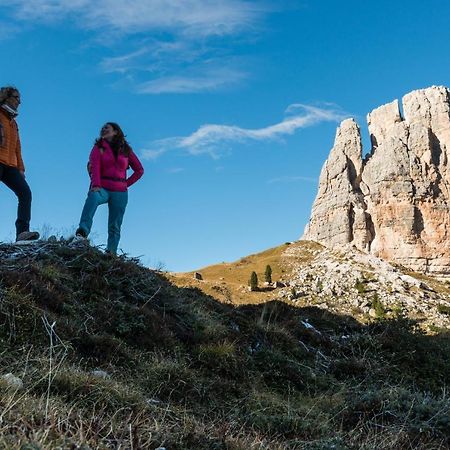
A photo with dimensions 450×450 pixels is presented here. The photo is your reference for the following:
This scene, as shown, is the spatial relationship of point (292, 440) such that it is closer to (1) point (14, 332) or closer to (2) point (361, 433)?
(2) point (361, 433)

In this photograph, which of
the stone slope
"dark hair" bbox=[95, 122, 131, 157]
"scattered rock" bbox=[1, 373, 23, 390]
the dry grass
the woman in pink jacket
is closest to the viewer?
"scattered rock" bbox=[1, 373, 23, 390]

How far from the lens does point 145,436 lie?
3379mm

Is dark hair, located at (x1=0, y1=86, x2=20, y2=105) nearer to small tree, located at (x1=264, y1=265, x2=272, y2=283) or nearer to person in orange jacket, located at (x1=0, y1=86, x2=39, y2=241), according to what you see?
person in orange jacket, located at (x1=0, y1=86, x2=39, y2=241)

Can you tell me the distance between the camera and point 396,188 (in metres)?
111

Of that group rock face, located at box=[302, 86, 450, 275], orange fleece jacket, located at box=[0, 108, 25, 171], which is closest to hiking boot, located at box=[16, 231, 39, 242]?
orange fleece jacket, located at box=[0, 108, 25, 171]

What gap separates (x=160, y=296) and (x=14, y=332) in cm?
343

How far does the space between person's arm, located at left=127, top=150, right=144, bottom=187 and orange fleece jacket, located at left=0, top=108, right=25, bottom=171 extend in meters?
2.11

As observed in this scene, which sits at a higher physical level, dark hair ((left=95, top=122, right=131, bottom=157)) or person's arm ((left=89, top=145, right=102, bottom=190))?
dark hair ((left=95, top=122, right=131, bottom=157))

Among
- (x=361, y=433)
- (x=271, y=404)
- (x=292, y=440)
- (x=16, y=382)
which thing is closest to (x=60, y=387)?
(x=16, y=382)

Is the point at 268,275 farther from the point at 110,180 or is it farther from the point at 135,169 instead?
the point at 110,180

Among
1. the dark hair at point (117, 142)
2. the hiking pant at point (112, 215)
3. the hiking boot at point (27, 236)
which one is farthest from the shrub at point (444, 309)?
the hiking boot at point (27, 236)

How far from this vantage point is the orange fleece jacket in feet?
29.4

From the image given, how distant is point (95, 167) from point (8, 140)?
160cm

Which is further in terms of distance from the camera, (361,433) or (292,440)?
(361,433)
